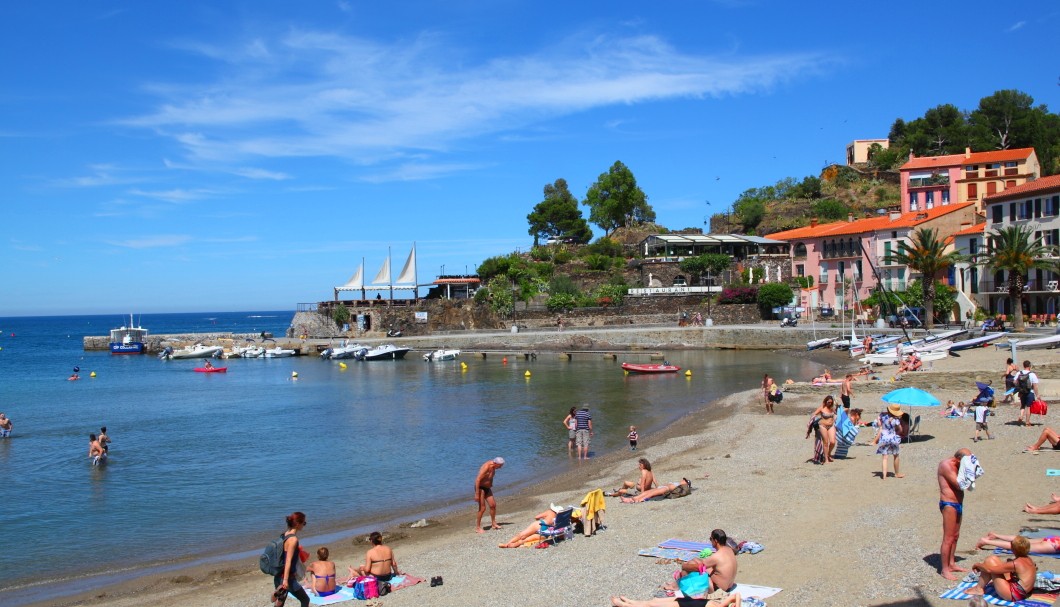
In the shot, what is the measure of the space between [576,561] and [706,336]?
55.3 meters

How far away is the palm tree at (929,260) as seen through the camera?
51031 millimetres

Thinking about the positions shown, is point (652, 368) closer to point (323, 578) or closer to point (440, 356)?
point (440, 356)

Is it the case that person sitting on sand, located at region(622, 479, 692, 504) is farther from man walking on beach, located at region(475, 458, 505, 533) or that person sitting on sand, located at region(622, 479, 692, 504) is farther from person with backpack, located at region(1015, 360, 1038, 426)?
person with backpack, located at region(1015, 360, 1038, 426)

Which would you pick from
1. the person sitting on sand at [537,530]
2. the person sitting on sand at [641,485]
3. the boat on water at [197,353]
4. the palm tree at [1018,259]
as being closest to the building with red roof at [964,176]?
the palm tree at [1018,259]

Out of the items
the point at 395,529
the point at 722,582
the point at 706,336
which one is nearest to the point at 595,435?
the point at 395,529

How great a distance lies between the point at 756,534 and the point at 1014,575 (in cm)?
428

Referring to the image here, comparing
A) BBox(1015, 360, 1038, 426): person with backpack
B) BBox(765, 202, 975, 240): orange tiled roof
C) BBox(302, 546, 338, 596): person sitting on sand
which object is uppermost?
BBox(765, 202, 975, 240): orange tiled roof

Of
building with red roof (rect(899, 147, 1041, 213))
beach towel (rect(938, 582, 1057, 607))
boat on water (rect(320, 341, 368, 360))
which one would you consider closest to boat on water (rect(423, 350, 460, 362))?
boat on water (rect(320, 341, 368, 360))

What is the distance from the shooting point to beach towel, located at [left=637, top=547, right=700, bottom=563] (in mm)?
11578

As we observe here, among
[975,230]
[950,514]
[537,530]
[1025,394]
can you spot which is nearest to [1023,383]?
[1025,394]

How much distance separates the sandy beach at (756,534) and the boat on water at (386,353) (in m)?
47.6

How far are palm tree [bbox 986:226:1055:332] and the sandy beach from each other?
27.5m

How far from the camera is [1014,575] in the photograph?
8570 millimetres

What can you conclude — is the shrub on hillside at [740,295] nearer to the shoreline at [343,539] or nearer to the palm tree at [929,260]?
the palm tree at [929,260]
